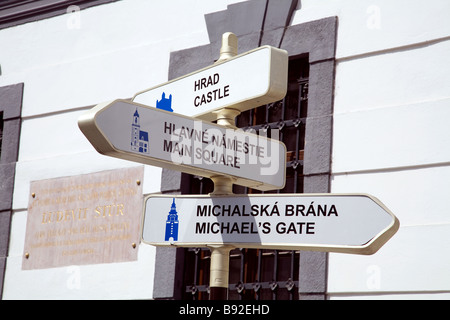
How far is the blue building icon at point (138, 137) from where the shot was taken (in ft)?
11.9

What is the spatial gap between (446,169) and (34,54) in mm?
5172

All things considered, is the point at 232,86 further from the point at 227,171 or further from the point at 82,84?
the point at 82,84

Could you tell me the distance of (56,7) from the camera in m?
9.19

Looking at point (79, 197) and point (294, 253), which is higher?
point (79, 197)

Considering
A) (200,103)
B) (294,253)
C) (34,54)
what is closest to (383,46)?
(294,253)

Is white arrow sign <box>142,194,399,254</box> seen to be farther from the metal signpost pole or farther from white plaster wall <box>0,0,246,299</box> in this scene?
white plaster wall <box>0,0,246,299</box>

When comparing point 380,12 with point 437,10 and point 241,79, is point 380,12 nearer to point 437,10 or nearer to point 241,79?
point 437,10

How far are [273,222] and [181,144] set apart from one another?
593 mm

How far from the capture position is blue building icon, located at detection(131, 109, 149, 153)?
3.63 metres

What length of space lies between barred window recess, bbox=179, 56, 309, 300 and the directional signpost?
3.07m

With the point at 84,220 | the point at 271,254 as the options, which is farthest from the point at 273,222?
the point at 84,220

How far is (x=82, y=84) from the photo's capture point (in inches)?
345
